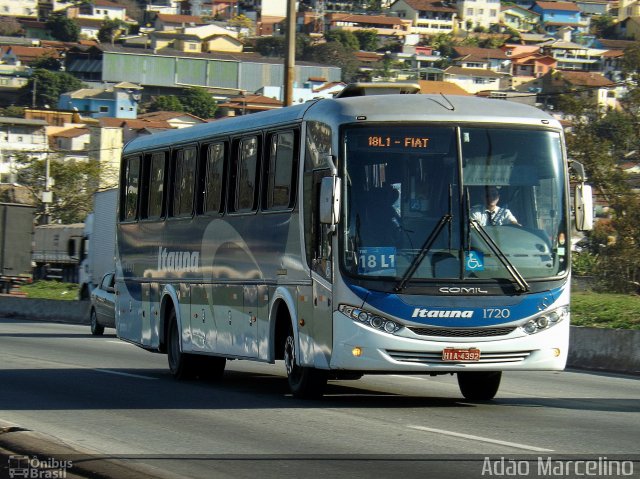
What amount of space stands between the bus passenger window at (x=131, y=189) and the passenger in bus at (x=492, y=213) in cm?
813

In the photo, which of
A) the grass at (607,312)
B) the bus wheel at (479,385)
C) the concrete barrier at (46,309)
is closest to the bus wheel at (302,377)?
the bus wheel at (479,385)

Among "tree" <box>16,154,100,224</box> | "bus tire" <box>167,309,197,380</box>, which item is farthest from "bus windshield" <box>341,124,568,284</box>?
"tree" <box>16,154,100,224</box>

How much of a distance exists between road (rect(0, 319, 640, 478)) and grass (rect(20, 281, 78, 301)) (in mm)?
35830

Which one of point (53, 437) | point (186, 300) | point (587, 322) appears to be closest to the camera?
point (53, 437)

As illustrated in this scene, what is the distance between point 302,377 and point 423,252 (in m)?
2.17

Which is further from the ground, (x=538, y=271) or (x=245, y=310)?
(x=538, y=271)

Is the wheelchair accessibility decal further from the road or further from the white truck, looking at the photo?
the white truck

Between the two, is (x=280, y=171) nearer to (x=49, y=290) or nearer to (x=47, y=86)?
(x=49, y=290)

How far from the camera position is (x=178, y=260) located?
733 inches

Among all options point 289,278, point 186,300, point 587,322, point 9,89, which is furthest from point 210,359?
point 9,89

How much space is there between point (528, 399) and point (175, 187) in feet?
19.5

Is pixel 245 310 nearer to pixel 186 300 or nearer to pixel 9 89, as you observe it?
pixel 186 300

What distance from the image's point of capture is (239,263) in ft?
54.1

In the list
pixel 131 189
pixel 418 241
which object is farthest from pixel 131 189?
pixel 418 241
